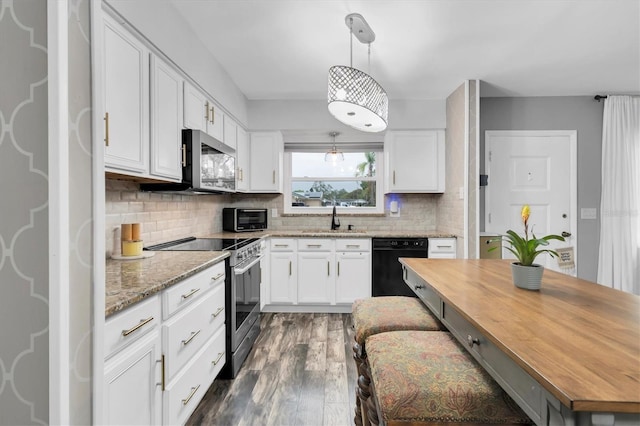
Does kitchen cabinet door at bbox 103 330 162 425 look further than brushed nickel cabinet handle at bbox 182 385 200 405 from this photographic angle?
No

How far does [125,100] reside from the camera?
1600mm

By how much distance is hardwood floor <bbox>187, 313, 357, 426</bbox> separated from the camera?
71.3 inches

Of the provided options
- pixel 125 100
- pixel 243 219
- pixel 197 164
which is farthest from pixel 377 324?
pixel 243 219

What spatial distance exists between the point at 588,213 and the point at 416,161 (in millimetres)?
2030

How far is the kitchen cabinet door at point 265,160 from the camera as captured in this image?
385 centimetres

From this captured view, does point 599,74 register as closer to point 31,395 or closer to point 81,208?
point 81,208

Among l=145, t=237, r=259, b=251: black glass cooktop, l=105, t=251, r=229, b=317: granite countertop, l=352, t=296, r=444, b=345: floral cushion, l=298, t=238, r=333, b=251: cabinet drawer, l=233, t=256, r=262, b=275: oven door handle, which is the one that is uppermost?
l=145, t=237, r=259, b=251: black glass cooktop

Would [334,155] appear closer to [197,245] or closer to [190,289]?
[197,245]

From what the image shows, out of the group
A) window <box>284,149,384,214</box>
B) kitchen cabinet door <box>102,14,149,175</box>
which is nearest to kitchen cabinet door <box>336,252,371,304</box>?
window <box>284,149,384,214</box>

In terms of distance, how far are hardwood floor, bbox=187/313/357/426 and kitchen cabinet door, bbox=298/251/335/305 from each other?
0.54 meters

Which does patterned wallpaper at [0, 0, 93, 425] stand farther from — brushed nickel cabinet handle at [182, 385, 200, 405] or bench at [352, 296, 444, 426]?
bench at [352, 296, 444, 426]

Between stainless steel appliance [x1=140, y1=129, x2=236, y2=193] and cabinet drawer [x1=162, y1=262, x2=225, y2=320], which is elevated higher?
stainless steel appliance [x1=140, y1=129, x2=236, y2=193]

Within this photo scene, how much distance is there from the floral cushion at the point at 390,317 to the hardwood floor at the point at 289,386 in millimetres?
603

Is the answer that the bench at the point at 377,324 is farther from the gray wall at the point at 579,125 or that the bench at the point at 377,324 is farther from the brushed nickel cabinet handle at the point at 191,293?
the gray wall at the point at 579,125
